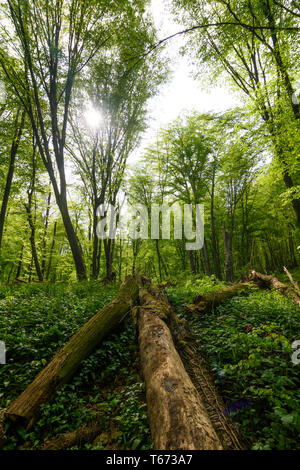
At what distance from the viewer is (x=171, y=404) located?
6.43 feet

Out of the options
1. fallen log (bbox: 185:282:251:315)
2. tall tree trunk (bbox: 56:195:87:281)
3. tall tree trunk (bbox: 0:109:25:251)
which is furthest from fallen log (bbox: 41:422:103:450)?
tall tree trunk (bbox: 0:109:25:251)

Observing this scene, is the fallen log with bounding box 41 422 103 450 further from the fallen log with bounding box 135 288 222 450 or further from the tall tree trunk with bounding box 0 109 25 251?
A: the tall tree trunk with bounding box 0 109 25 251

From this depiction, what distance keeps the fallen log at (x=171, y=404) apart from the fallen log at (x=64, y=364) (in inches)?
39.1

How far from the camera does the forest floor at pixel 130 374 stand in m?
2.08

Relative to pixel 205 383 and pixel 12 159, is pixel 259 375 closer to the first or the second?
pixel 205 383

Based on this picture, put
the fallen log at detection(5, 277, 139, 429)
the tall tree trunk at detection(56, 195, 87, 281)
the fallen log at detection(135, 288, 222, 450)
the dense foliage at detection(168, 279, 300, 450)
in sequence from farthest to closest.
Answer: the tall tree trunk at detection(56, 195, 87, 281), the fallen log at detection(5, 277, 139, 429), the dense foliage at detection(168, 279, 300, 450), the fallen log at detection(135, 288, 222, 450)

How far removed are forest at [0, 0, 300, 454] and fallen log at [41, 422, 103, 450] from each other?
1 centimetres

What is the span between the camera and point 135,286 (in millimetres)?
5562

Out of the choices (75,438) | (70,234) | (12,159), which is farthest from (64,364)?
(12,159)

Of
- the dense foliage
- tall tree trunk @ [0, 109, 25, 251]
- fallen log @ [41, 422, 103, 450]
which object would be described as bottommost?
fallen log @ [41, 422, 103, 450]

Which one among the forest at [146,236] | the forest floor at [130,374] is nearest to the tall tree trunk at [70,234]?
the forest at [146,236]

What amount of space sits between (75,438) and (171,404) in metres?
1.17

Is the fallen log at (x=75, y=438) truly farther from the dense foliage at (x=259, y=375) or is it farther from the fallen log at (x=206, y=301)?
the fallen log at (x=206, y=301)

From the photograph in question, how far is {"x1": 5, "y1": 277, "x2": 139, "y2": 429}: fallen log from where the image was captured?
2.33m
